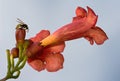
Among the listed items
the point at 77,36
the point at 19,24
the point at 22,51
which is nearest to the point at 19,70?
the point at 22,51

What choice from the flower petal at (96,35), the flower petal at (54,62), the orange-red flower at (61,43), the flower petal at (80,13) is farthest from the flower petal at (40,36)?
the flower petal at (96,35)

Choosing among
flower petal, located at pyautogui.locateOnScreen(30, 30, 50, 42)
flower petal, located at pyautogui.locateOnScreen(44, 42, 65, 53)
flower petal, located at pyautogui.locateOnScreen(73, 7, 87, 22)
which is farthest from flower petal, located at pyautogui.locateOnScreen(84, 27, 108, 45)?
flower petal, located at pyautogui.locateOnScreen(30, 30, 50, 42)

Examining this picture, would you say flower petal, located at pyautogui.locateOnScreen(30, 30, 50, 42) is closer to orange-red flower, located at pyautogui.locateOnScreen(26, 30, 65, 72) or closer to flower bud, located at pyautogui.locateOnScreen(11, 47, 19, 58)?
orange-red flower, located at pyautogui.locateOnScreen(26, 30, 65, 72)

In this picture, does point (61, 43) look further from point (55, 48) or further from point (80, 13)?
point (80, 13)

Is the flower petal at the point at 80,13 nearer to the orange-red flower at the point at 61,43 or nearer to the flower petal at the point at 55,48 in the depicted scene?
the orange-red flower at the point at 61,43

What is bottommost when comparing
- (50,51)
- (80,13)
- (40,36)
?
(50,51)

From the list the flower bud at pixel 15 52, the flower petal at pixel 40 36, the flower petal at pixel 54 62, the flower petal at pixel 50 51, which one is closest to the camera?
the flower bud at pixel 15 52

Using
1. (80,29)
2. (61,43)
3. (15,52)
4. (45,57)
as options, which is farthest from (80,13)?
(15,52)
